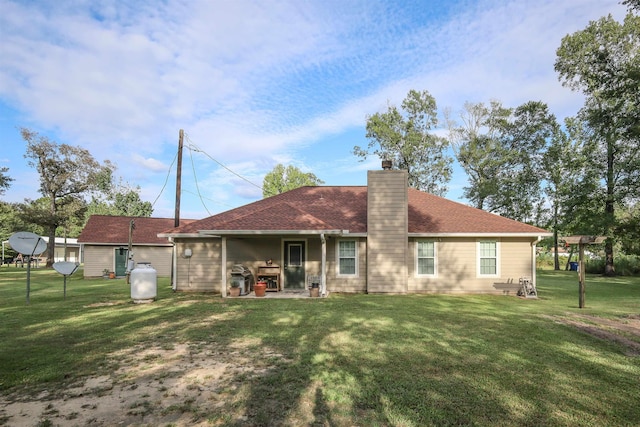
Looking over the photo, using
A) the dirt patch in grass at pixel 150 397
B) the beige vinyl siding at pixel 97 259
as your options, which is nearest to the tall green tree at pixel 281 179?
the beige vinyl siding at pixel 97 259

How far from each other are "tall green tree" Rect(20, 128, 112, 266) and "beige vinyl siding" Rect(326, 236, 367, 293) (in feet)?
85.2

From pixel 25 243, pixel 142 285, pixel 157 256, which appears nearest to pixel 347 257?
pixel 142 285

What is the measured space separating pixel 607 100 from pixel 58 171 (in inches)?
1592

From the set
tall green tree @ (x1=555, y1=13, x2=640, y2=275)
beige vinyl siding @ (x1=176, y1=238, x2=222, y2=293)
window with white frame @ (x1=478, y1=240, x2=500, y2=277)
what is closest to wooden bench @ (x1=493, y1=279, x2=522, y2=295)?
window with white frame @ (x1=478, y1=240, x2=500, y2=277)

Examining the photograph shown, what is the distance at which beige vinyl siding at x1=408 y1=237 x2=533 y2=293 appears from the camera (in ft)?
44.2

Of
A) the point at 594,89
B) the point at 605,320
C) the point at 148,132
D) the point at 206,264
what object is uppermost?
the point at 594,89

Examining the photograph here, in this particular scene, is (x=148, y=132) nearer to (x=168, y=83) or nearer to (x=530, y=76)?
(x=168, y=83)

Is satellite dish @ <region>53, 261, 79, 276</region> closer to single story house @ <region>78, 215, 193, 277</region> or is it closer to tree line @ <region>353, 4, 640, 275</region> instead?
single story house @ <region>78, 215, 193, 277</region>

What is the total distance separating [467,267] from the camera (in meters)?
13.6

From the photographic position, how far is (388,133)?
31.4 m

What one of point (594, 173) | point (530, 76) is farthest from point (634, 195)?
point (530, 76)

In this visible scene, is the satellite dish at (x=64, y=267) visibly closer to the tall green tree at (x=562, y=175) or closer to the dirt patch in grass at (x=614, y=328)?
the dirt patch in grass at (x=614, y=328)

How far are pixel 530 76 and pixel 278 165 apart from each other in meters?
35.8

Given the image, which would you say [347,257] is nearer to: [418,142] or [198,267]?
[198,267]
